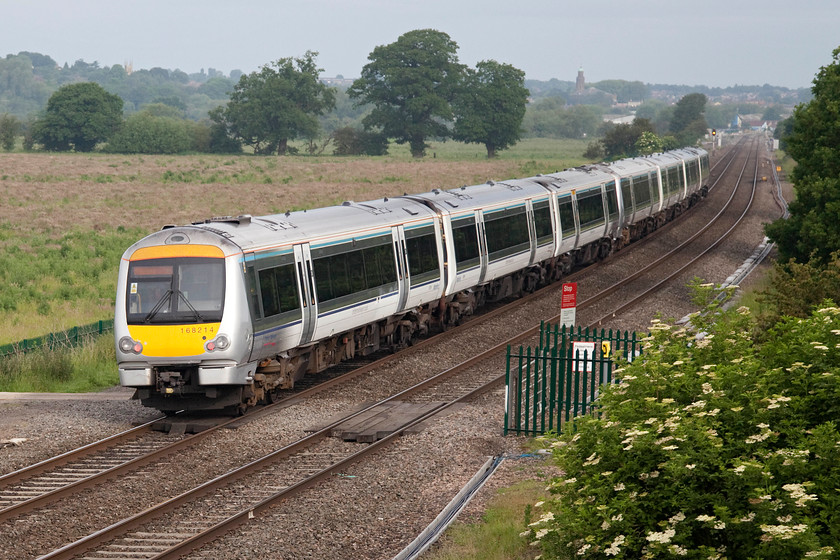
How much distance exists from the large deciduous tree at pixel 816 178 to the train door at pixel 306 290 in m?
13.3

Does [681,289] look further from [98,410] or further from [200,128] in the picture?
[200,128]

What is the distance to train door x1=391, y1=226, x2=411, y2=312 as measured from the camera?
21.1m

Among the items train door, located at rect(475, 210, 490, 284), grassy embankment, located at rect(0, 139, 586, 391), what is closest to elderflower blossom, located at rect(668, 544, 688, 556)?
→ grassy embankment, located at rect(0, 139, 586, 391)

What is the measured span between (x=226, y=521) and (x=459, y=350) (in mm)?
11487

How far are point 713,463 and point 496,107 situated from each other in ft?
408

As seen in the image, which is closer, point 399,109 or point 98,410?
point 98,410

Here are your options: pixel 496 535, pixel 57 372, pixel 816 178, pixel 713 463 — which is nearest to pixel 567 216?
pixel 816 178

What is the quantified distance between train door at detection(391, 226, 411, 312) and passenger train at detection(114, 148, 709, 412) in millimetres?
41

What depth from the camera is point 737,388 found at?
26.3ft

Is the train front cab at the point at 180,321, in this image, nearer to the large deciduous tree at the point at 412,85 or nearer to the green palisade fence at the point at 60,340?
the green palisade fence at the point at 60,340

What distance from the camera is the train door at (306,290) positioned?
17.4m

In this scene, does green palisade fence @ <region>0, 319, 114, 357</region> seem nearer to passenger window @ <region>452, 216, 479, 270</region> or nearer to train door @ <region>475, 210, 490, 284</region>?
passenger window @ <region>452, 216, 479, 270</region>

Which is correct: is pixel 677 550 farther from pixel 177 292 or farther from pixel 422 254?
pixel 422 254

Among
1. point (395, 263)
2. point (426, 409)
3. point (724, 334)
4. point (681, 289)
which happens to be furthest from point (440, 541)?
point (681, 289)
